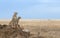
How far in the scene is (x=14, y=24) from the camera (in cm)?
1872

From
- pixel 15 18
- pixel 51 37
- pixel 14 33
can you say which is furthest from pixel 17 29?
pixel 51 37

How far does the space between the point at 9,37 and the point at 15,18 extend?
3.50m

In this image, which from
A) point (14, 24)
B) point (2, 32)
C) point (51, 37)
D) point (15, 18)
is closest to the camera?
point (2, 32)

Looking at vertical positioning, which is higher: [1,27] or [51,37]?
[1,27]

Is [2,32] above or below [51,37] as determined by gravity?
above

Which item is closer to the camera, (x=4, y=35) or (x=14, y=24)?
(x=4, y=35)

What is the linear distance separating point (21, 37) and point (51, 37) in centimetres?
1029

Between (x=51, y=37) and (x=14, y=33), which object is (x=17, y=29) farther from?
(x=51, y=37)

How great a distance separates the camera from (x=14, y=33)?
17.7 metres

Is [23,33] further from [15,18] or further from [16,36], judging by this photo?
[15,18]

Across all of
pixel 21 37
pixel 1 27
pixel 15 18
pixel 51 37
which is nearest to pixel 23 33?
pixel 21 37

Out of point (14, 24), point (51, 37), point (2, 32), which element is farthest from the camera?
point (51, 37)

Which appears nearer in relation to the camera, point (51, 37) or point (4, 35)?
point (4, 35)

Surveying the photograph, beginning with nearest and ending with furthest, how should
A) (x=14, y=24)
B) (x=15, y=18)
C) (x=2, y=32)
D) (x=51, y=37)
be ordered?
(x=2, y=32) → (x=14, y=24) → (x=15, y=18) → (x=51, y=37)
